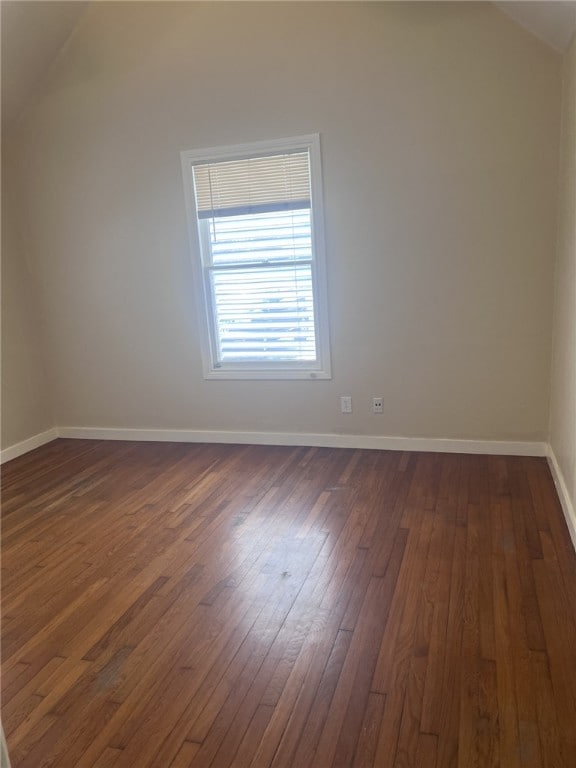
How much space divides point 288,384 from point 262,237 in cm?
107

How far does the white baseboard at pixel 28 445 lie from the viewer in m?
4.31

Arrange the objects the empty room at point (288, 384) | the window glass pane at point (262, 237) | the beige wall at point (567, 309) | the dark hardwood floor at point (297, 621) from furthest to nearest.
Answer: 1. the window glass pane at point (262, 237)
2. the beige wall at point (567, 309)
3. the empty room at point (288, 384)
4. the dark hardwood floor at point (297, 621)

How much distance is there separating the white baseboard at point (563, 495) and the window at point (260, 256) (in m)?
1.55

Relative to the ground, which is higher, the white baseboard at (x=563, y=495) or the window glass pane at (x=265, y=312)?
the window glass pane at (x=265, y=312)

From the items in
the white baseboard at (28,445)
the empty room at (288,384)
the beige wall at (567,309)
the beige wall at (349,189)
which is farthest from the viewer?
the white baseboard at (28,445)

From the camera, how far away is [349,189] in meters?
3.63

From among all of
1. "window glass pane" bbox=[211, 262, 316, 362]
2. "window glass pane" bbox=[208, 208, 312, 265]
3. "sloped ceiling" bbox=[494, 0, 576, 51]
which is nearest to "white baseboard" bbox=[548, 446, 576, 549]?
"window glass pane" bbox=[211, 262, 316, 362]

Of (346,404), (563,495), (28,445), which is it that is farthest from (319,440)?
(28,445)

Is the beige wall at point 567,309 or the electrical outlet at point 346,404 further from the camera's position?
the electrical outlet at point 346,404

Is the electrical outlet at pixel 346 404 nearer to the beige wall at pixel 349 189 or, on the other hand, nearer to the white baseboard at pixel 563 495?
the beige wall at pixel 349 189

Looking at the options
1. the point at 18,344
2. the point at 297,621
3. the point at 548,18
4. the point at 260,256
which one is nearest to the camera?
the point at 297,621

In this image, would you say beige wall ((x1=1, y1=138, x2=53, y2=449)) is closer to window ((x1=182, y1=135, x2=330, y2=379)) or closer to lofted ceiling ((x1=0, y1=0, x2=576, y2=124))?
lofted ceiling ((x1=0, y1=0, x2=576, y2=124))

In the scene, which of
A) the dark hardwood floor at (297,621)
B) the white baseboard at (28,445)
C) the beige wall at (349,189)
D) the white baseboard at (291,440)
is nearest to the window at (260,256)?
the beige wall at (349,189)

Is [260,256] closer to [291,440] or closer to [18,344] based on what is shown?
[291,440]
